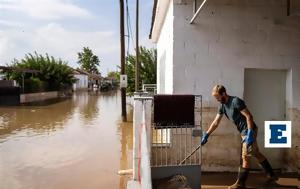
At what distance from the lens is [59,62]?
4378 centimetres

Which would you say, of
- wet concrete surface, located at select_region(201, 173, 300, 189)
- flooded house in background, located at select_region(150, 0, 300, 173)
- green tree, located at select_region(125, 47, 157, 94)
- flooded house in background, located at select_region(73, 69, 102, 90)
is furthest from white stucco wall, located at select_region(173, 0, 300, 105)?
flooded house in background, located at select_region(73, 69, 102, 90)

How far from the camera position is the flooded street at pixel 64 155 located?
7332 mm

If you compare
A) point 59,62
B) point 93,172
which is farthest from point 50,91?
point 93,172

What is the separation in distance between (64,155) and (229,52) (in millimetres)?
5064

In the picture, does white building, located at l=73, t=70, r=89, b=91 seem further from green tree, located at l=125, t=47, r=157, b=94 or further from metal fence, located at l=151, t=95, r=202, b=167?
metal fence, located at l=151, t=95, r=202, b=167

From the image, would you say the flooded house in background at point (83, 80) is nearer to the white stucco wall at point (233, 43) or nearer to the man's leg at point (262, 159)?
the white stucco wall at point (233, 43)

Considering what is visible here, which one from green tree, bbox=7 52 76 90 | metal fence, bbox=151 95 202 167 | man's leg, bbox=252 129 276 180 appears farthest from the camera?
green tree, bbox=7 52 76 90

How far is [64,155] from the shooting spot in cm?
984

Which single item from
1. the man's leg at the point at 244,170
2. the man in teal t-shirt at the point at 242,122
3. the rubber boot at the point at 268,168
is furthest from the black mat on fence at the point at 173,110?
the rubber boot at the point at 268,168

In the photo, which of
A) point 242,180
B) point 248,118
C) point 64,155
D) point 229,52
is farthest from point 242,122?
point 64,155

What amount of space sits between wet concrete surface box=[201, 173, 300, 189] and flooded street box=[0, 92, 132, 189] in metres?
1.56

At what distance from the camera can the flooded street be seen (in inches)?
289

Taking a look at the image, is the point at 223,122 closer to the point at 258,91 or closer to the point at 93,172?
the point at 258,91

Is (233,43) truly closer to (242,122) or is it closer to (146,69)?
(242,122)
